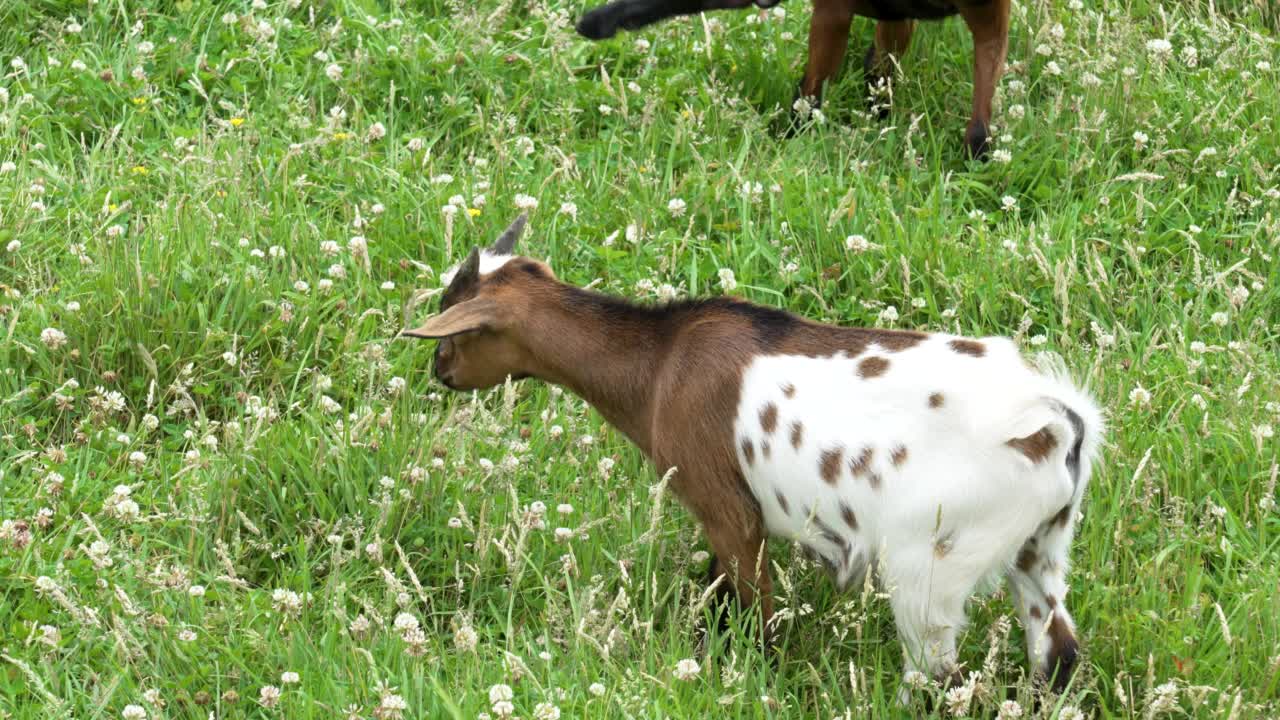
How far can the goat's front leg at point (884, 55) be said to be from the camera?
7637 millimetres

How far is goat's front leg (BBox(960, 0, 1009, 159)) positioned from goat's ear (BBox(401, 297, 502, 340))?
10.1 ft

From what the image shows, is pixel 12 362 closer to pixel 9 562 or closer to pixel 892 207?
pixel 9 562

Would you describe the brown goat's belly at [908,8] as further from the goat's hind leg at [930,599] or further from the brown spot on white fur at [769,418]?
the goat's hind leg at [930,599]

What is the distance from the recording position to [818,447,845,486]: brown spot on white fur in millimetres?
4469

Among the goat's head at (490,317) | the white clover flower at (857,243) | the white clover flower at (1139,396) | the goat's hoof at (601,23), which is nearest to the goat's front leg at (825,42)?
the goat's hoof at (601,23)

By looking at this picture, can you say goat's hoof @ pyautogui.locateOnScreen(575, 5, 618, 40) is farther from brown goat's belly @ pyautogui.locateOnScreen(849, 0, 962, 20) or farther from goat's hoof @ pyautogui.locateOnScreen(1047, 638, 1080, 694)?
goat's hoof @ pyautogui.locateOnScreen(1047, 638, 1080, 694)

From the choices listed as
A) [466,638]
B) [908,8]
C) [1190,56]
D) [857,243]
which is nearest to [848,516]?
[466,638]

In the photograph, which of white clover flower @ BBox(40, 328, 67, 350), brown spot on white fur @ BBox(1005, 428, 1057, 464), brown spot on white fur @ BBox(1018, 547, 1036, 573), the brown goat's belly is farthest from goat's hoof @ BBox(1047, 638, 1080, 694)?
white clover flower @ BBox(40, 328, 67, 350)

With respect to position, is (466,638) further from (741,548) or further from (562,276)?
(562,276)

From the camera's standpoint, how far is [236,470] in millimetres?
5344

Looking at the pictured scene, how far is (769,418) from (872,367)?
12.6 inches

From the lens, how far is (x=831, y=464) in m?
4.48

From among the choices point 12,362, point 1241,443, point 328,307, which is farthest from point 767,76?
point 12,362

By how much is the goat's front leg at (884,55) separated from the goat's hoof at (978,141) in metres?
0.42
